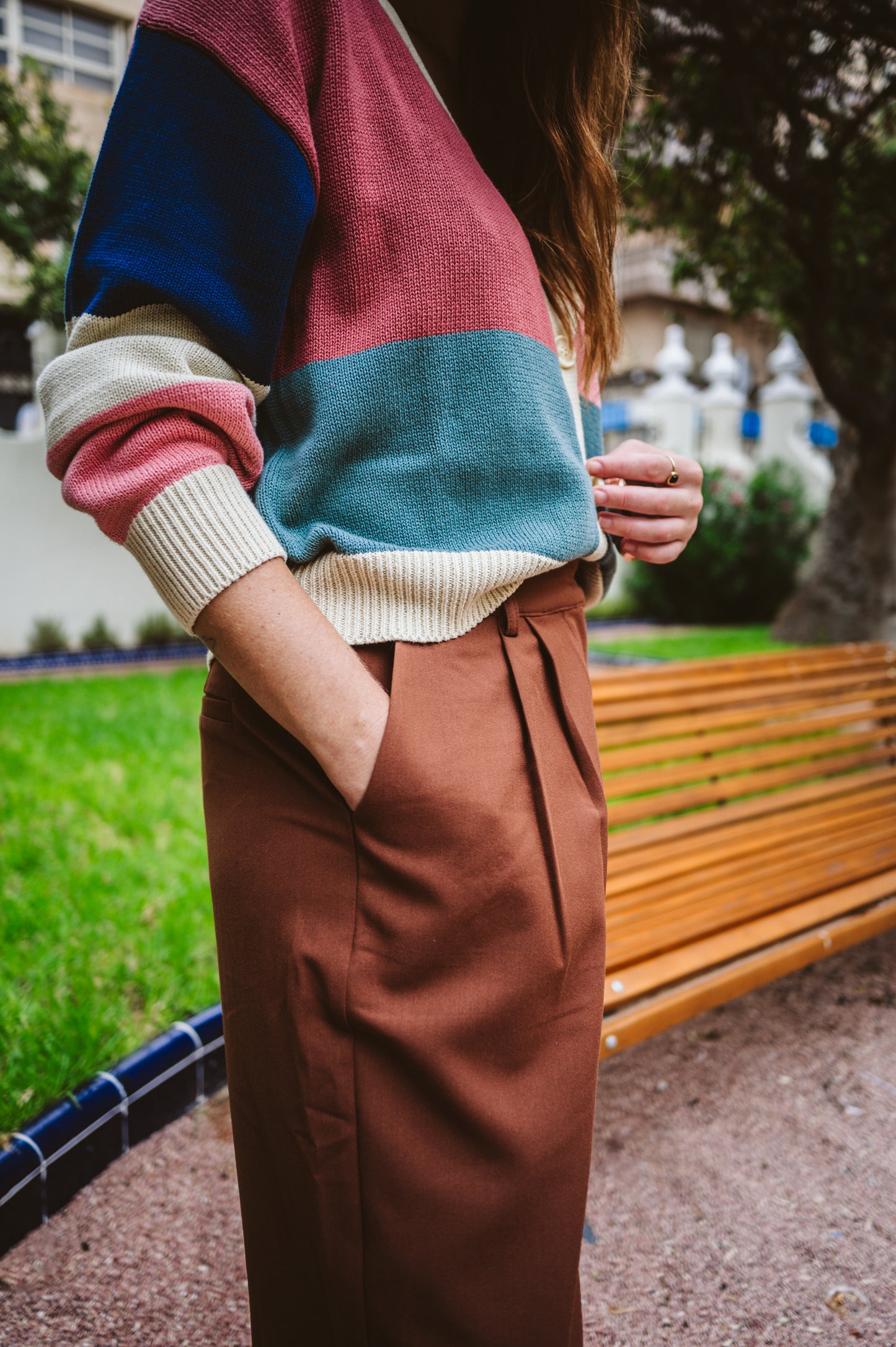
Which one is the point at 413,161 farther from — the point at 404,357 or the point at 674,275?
the point at 674,275

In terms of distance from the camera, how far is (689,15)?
268 cm

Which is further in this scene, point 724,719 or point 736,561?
point 736,561

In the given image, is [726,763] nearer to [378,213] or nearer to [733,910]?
[733,910]

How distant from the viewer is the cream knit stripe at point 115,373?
29.0 inches

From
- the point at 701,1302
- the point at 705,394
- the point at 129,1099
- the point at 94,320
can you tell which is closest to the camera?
the point at 94,320

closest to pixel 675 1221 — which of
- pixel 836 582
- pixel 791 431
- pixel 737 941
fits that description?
pixel 737 941

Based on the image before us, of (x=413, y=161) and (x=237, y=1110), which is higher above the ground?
(x=413, y=161)

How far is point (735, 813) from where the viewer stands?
2.62m

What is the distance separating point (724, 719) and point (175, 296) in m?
2.24

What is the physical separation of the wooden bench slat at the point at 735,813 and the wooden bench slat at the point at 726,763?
0.32ft

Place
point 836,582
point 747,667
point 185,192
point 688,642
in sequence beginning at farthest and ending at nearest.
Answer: point 688,642, point 836,582, point 747,667, point 185,192

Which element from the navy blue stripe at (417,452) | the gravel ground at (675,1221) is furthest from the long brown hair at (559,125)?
the gravel ground at (675,1221)

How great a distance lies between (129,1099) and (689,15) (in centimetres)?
339

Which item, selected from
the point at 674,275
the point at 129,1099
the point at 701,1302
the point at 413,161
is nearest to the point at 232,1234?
the point at 129,1099
